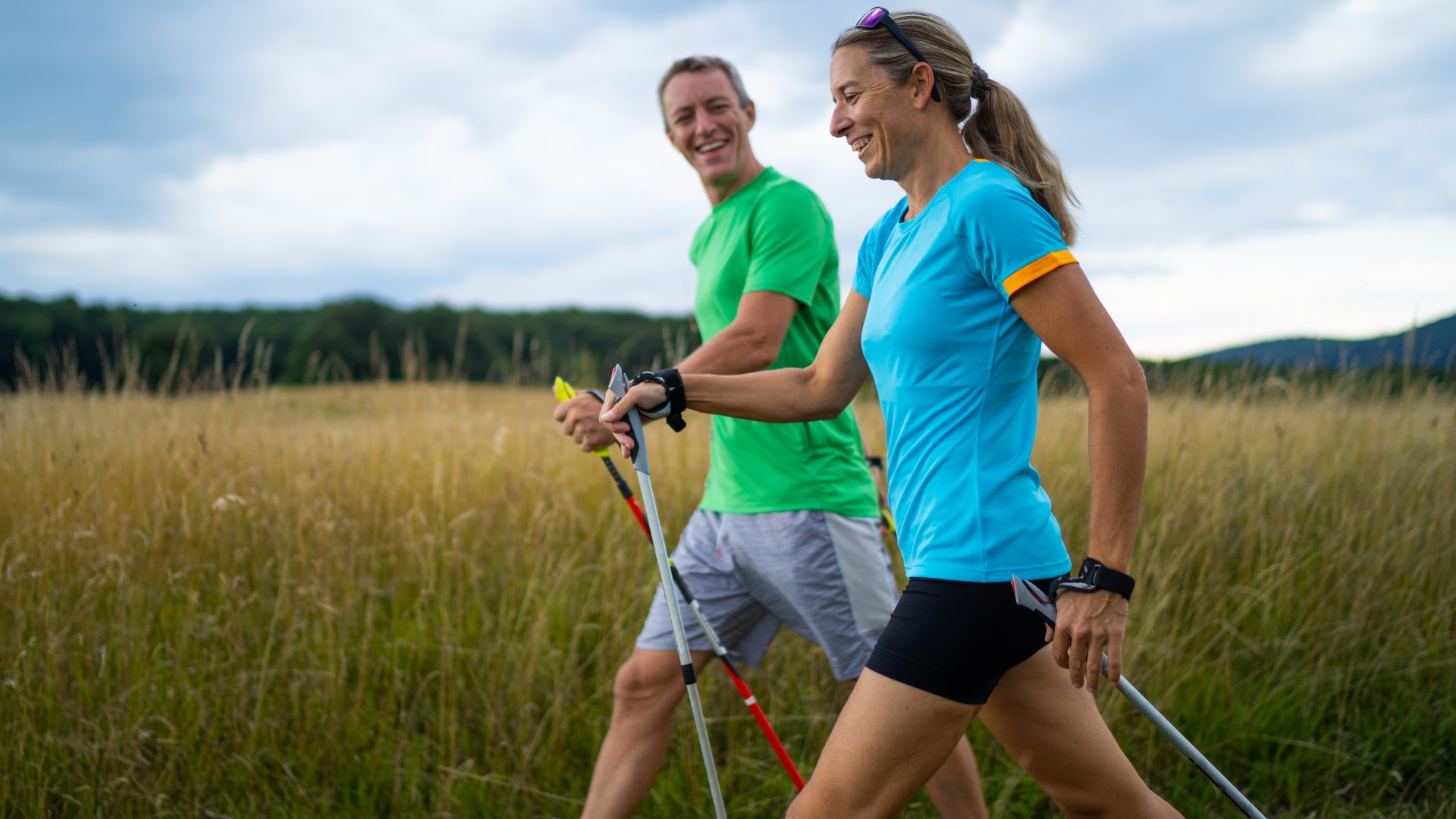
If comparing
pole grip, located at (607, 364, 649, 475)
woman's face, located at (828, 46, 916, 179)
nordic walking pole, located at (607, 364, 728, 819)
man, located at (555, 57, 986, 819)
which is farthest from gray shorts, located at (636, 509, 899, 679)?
woman's face, located at (828, 46, 916, 179)

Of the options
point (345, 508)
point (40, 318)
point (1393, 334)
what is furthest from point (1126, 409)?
point (40, 318)

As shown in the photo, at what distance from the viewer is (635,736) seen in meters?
3.01

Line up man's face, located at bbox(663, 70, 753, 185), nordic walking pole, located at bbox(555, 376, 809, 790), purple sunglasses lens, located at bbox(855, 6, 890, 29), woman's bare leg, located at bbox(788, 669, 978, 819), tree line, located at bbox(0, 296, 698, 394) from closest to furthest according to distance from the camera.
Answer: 1. woman's bare leg, located at bbox(788, 669, 978, 819)
2. purple sunglasses lens, located at bbox(855, 6, 890, 29)
3. nordic walking pole, located at bbox(555, 376, 809, 790)
4. man's face, located at bbox(663, 70, 753, 185)
5. tree line, located at bbox(0, 296, 698, 394)

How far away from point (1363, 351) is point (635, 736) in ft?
21.5

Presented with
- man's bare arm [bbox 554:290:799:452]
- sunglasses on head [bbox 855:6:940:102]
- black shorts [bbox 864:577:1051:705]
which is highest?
sunglasses on head [bbox 855:6:940:102]

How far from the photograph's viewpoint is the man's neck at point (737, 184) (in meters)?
3.18

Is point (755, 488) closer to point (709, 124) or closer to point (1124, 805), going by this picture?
point (709, 124)

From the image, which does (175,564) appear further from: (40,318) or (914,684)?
(40,318)

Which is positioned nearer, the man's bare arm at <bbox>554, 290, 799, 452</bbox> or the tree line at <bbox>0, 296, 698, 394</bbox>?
the man's bare arm at <bbox>554, 290, 799, 452</bbox>

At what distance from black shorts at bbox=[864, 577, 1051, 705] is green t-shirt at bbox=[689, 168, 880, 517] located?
100 centimetres

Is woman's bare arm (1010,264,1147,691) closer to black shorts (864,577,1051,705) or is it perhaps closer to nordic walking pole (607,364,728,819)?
black shorts (864,577,1051,705)

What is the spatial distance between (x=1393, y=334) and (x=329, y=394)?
7.85 m

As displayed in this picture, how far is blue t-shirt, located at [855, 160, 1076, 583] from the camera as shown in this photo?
5.92 feet

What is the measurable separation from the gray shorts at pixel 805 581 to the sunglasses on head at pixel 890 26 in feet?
4.19
